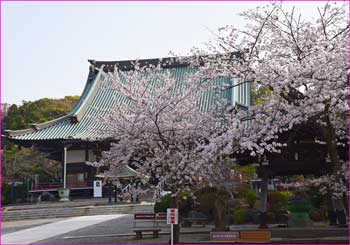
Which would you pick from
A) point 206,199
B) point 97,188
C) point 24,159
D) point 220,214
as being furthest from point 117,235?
point 24,159

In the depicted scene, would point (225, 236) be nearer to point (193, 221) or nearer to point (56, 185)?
point (193, 221)

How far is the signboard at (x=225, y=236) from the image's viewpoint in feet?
41.1

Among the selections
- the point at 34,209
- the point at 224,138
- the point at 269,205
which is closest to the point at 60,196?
the point at 34,209

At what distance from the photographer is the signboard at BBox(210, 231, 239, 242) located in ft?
41.1

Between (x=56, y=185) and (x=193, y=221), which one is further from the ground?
(x=56, y=185)

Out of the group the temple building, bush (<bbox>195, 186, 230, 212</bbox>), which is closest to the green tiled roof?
the temple building

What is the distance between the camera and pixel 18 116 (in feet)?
186

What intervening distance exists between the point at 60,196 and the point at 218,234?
22319 millimetres

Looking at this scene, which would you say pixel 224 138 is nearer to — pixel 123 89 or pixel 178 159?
pixel 178 159

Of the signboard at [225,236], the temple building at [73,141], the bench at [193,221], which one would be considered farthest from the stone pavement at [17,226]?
the signboard at [225,236]

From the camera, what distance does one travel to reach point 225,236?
499 inches

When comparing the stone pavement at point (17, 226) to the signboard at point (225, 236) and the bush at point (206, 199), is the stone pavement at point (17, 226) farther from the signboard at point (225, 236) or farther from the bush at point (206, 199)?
the signboard at point (225, 236)

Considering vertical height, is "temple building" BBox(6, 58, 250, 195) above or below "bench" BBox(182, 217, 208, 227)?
above

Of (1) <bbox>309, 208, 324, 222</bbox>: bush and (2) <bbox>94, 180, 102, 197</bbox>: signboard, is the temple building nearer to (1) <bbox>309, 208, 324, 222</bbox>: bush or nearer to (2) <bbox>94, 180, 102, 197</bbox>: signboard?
(2) <bbox>94, 180, 102, 197</bbox>: signboard
